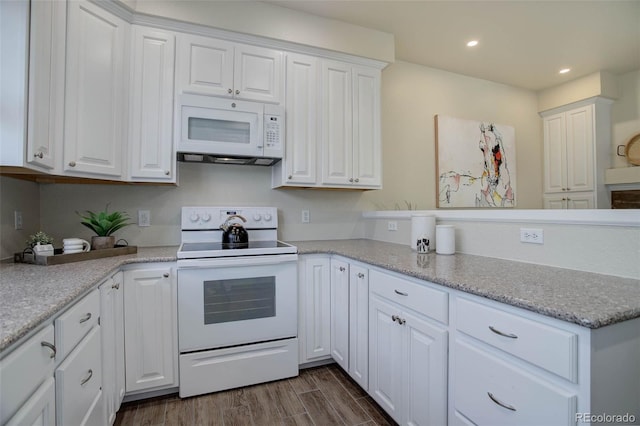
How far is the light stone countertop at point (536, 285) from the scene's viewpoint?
32.8 inches

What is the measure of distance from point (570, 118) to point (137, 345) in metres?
4.97

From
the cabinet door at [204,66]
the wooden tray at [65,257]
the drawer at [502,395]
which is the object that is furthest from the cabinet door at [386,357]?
the cabinet door at [204,66]

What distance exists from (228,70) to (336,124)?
3.00 feet

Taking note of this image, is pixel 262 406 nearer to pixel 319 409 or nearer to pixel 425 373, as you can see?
pixel 319 409

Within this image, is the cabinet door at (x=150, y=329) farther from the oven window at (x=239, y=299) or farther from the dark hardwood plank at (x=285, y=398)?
the dark hardwood plank at (x=285, y=398)

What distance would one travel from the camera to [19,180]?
1793 mm

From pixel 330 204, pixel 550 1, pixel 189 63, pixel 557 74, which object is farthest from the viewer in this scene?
pixel 557 74

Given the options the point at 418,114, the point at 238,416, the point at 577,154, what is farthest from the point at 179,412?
the point at 577,154

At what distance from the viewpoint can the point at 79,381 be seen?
1099mm

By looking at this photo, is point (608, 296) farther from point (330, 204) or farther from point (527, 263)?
point (330, 204)

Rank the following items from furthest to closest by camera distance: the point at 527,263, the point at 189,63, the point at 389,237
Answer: the point at 389,237
the point at 189,63
the point at 527,263

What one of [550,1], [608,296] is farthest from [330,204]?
[550,1]

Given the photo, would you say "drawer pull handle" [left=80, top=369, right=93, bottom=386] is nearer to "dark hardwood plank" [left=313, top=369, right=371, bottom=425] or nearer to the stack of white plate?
the stack of white plate

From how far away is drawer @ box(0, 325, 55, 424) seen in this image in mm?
664
